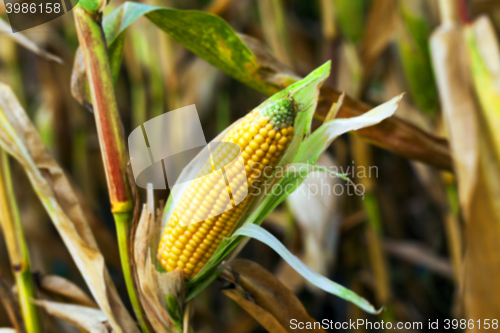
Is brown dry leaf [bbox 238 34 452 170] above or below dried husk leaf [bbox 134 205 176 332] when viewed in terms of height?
above

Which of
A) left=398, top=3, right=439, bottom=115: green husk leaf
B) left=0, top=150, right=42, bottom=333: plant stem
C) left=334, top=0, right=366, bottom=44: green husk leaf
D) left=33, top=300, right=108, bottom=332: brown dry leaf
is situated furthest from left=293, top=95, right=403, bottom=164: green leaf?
left=334, top=0, right=366, bottom=44: green husk leaf

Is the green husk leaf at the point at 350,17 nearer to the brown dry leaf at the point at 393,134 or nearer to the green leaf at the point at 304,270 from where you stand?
the brown dry leaf at the point at 393,134

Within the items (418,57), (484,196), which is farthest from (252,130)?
(418,57)

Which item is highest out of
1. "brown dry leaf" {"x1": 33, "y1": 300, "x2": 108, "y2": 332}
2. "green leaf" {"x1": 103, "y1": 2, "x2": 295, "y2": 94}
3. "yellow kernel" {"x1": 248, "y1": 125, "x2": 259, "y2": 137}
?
"green leaf" {"x1": 103, "y1": 2, "x2": 295, "y2": 94}

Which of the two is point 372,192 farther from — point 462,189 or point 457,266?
point 462,189

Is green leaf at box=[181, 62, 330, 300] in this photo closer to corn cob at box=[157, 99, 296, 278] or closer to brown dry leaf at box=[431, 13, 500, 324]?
corn cob at box=[157, 99, 296, 278]

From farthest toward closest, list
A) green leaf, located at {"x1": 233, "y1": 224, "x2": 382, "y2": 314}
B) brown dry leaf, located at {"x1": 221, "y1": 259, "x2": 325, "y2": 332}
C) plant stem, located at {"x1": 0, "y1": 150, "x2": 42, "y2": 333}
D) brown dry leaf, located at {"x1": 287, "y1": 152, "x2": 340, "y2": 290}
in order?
brown dry leaf, located at {"x1": 287, "y1": 152, "x2": 340, "y2": 290} < plant stem, located at {"x1": 0, "y1": 150, "x2": 42, "y2": 333} < brown dry leaf, located at {"x1": 221, "y1": 259, "x2": 325, "y2": 332} < green leaf, located at {"x1": 233, "y1": 224, "x2": 382, "y2": 314}

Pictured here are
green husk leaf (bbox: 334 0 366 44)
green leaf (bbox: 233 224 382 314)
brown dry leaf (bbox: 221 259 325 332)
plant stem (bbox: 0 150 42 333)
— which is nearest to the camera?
green leaf (bbox: 233 224 382 314)
